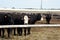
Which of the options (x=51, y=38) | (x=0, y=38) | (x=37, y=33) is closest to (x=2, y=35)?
(x=0, y=38)

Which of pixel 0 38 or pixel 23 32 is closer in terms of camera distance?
pixel 0 38

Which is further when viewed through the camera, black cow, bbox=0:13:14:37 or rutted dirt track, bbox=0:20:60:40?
rutted dirt track, bbox=0:20:60:40

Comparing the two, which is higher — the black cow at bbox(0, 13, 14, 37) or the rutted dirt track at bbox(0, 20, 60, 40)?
the black cow at bbox(0, 13, 14, 37)

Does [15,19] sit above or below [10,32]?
above

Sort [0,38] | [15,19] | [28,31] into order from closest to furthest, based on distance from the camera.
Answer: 1. [0,38]
2. [15,19]
3. [28,31]

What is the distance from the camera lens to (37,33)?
3332mm

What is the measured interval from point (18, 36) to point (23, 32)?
0.66 ft

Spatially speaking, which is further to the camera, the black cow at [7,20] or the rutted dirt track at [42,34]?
the rutted dirt track at [42,34]

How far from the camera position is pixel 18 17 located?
3.23m

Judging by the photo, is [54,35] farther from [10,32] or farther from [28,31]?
[10,32]

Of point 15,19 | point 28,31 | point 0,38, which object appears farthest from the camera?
point 28,31

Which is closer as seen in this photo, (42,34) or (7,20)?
(7,20)

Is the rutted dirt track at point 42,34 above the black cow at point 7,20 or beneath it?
beneath

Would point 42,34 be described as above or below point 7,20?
below
